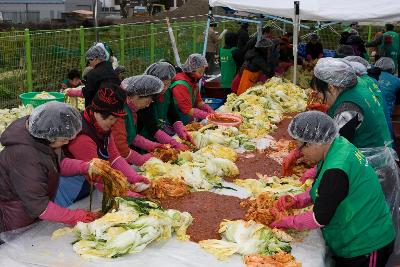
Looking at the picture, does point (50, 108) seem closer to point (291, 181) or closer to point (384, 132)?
point (291, 181)

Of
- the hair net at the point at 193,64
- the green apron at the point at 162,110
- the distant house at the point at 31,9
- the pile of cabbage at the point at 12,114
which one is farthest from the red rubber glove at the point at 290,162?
the distant house at the point at 31,9

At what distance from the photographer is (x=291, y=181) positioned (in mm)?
4387

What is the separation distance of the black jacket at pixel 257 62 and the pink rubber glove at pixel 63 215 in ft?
19.7

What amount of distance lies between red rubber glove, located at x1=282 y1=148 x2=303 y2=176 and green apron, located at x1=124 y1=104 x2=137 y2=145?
1519 mm

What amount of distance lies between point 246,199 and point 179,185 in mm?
576

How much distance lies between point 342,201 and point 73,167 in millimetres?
1891

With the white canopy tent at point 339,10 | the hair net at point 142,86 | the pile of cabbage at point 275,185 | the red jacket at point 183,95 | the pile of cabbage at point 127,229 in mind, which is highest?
the white canopy tent at point 339,10

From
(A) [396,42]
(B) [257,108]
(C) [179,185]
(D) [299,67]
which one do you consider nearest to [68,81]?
(B) [257,108]

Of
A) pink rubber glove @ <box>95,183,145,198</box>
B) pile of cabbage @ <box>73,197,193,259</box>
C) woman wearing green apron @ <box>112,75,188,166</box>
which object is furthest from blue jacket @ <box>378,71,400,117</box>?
pile of cabbage @ <box>73,197,193,259</box>

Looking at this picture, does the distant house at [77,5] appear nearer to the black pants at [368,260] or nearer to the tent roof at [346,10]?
the tent roof at [346,10]

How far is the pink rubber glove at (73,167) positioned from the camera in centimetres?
347

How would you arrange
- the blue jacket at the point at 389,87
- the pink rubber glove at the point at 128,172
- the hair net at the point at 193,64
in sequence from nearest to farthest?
the pink rubber glove at the point at 128,172, the hair net at the point at 193,64, the blue jacket at the point at 389,87

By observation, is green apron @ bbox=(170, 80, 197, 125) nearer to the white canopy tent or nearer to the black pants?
the white canopy tent

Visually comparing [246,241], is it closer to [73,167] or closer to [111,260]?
[111,260]
